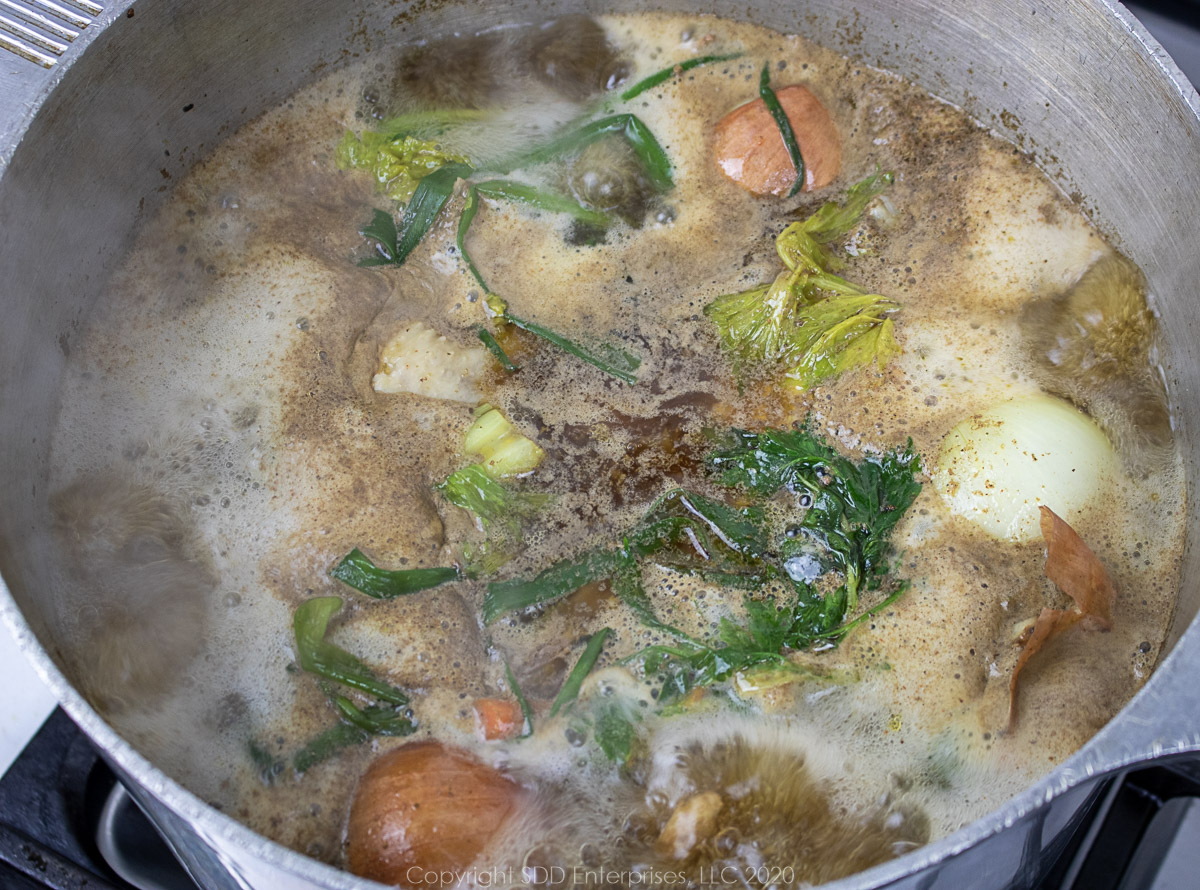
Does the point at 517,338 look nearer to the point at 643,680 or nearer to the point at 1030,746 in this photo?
the point at 643,680

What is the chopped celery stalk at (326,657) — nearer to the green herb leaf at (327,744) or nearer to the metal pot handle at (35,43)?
the green herb leaf at (327,744)

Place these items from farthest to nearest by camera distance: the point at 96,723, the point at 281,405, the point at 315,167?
1. the point at 315,167
2. the point at 281,405
3. the point at 96,723

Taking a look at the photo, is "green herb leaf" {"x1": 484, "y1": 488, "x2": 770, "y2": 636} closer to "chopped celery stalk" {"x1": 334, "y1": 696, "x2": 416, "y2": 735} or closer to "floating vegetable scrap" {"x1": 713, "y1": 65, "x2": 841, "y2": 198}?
"chopped celery stalk" {"x1": 334, "y1": 696, "x2": 416, "y2": 735}

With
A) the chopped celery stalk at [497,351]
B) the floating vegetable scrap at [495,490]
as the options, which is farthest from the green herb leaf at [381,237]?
the floating vegetable scrap at [495,490]

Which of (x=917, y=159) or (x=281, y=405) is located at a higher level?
(x=917, y=159)

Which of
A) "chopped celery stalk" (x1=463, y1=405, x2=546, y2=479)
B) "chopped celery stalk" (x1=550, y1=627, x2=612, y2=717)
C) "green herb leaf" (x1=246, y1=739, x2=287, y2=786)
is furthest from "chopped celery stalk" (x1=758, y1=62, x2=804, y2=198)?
"green herb leaf" (x1=246, y1=739, x2=287, y2=786)

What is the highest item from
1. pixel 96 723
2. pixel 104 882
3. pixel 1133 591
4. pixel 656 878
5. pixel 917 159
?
pixel 917 159

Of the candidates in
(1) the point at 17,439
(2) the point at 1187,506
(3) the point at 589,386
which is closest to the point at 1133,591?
(2) the point at 1187,506

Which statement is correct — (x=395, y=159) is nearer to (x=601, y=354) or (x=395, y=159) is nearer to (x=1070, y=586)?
(x=601, y=354)

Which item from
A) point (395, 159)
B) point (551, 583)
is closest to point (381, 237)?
point (395, 159)
